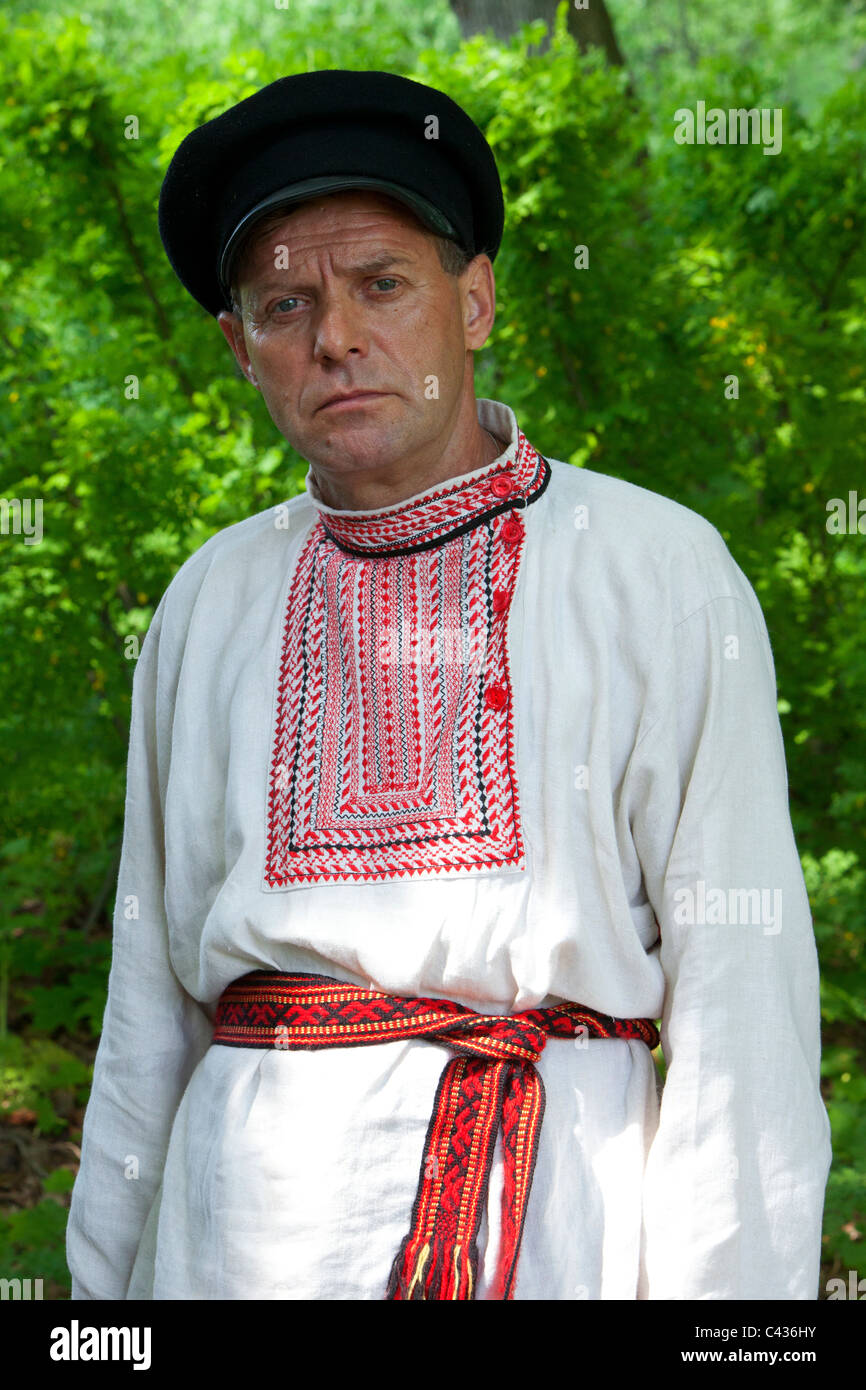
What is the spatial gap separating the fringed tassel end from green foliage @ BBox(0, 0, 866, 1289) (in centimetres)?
250

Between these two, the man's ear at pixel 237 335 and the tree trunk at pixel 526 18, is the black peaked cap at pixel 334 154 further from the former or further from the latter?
the tree trunk at pixel 526 18

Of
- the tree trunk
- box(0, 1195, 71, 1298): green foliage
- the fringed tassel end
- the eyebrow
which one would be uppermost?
the tree trunk

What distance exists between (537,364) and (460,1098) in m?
2.76

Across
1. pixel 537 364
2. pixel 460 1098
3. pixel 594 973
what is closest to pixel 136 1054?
pixel 460 1098

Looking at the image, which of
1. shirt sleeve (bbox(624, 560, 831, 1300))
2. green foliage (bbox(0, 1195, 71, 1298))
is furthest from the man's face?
green foliage (bbox(0, 1195, 71, 1298))

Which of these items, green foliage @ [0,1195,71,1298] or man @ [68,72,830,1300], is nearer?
man @ [68,72,830,1300]

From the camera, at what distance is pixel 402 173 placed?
72.3 inches

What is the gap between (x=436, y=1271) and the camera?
A: 66.7 inches

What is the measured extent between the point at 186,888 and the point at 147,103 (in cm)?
295

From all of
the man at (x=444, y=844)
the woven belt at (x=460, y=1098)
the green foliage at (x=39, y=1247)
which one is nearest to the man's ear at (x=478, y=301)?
the man at (x=444, y=844)

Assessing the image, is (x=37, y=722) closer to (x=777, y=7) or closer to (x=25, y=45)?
(x=25, y=45)

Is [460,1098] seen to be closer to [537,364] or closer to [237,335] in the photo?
[237,335]

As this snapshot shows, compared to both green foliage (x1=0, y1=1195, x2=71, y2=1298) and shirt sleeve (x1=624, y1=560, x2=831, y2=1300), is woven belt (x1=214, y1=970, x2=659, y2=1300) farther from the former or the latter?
green foliage (x1=0, y1=1195, x2=71, y2=1298)

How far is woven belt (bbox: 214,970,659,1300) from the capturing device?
170cm
